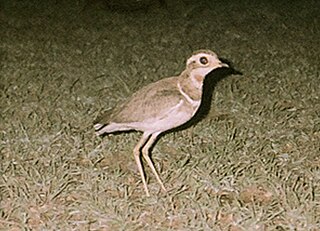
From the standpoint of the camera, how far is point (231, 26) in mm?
8570

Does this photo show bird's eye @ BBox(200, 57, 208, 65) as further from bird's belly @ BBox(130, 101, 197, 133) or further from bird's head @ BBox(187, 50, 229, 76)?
bird's belly @ BBox(130, 101, 197, 133)

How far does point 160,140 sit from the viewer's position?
471 centimetres

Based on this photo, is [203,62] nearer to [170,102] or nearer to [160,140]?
[170,102]

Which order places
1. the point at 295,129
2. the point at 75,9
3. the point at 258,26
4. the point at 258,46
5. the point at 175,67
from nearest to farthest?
the point at 295,129 < the point at 175,67 < the point at 258,46 < the point at 258,26 < the point at 75,9

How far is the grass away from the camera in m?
3.72

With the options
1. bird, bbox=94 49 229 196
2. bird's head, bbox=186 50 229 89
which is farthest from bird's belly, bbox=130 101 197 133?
bird's head, bbox=186 50 229 89

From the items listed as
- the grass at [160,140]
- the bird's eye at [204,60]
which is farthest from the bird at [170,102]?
the grass at [160,140]

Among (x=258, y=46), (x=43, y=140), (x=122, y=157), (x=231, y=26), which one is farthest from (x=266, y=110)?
(x=231, y=26)

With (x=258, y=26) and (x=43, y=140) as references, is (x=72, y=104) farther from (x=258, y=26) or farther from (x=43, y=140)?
(x=258, y=26)

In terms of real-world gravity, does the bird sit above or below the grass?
above

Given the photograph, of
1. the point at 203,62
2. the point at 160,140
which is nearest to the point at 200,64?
the point at 203,62

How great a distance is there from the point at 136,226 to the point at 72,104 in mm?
2002

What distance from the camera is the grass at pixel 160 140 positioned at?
372 centimetres

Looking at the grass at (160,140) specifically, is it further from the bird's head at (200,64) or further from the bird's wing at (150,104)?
the bird's head at (200,64)
